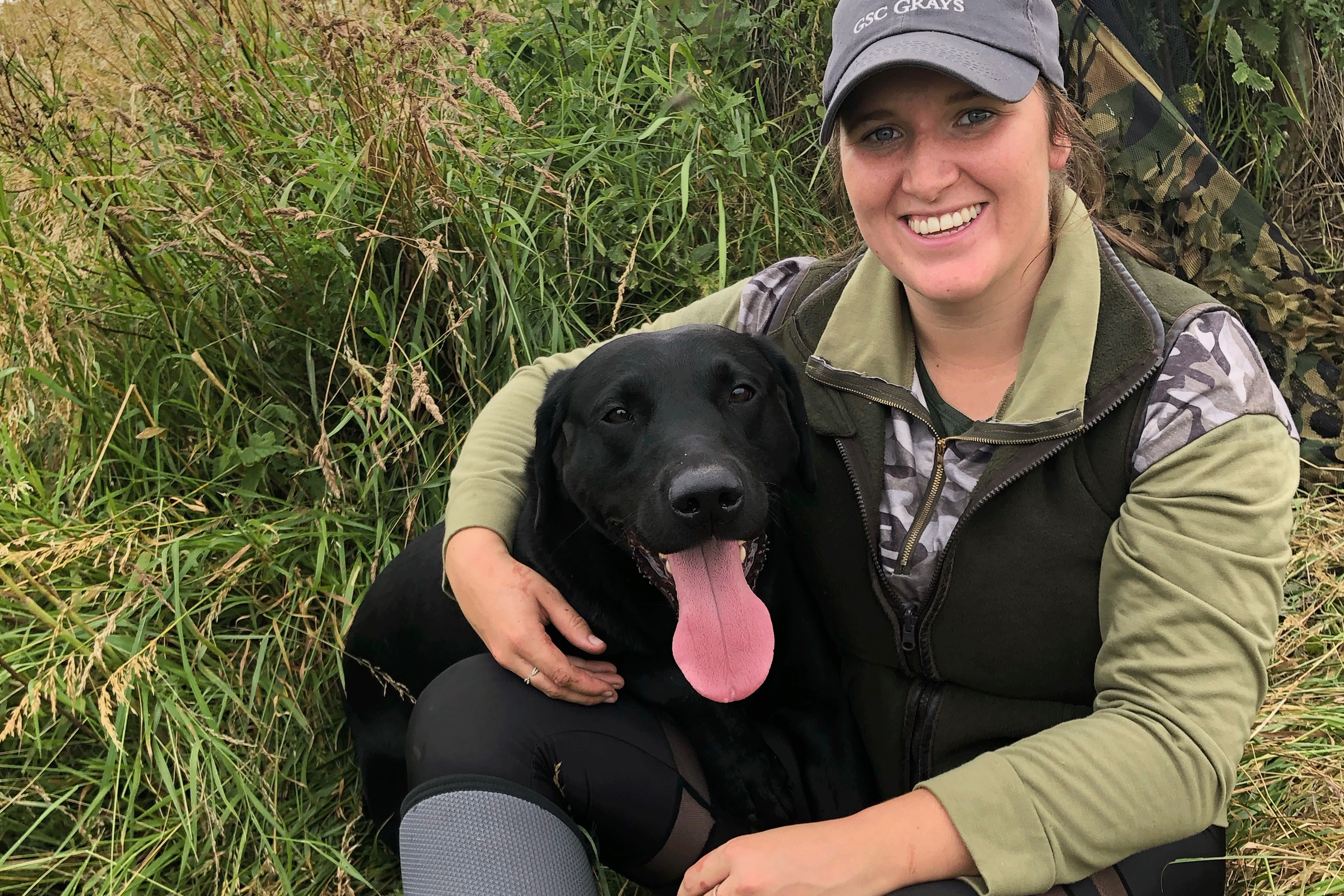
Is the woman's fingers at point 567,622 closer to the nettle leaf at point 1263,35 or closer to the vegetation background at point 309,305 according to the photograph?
the vegetation background at point 309,305

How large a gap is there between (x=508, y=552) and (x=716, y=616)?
1.54ft

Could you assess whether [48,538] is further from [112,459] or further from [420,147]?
[420,147]

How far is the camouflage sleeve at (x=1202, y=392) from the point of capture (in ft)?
5.30

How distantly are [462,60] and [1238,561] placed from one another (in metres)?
2.05

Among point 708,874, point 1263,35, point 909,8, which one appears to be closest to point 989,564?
point 708,874

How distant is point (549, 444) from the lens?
85.3 inches

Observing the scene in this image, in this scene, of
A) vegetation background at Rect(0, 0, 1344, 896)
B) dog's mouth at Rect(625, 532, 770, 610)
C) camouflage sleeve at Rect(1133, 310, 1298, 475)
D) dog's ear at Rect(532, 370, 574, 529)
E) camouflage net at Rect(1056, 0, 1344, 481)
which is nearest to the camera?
camouflage sleeve at Rect(1133, 310, 1298, 475)

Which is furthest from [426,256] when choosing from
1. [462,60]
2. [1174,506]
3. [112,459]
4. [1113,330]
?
[1174,506]

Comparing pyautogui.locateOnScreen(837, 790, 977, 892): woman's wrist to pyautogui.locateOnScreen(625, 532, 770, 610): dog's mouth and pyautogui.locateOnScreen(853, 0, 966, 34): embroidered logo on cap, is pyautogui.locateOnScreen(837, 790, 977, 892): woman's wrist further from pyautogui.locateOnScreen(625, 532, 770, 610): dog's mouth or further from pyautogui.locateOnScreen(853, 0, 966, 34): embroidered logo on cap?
pyautogui.locateOnScreen(853, 0, 966, 34): embroidered logo on cap

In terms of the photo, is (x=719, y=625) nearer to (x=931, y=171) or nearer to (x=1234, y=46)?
(x=931, y=171)

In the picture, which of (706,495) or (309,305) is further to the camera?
(309,305)

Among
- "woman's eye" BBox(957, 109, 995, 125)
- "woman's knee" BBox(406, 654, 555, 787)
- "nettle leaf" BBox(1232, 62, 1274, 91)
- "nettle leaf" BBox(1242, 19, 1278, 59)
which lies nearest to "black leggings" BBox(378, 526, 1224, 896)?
"woman's knee" BBox(406, 654, 555, 787)

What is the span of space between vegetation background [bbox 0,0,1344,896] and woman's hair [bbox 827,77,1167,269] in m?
0.98

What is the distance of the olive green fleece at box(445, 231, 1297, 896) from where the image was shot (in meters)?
1.52
